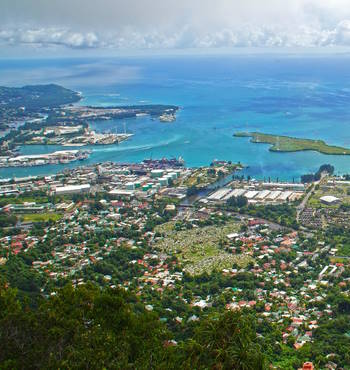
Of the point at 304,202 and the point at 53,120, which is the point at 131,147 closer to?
the point at 53,120

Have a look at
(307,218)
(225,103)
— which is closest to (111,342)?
(307,218)

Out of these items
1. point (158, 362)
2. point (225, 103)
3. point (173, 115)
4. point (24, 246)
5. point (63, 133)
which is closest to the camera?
point (158, 362)

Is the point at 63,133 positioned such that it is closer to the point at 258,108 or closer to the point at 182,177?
the point at 182,177

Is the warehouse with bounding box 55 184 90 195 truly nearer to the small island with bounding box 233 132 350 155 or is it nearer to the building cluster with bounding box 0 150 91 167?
the building cluster with bounding box 0 150 91 167

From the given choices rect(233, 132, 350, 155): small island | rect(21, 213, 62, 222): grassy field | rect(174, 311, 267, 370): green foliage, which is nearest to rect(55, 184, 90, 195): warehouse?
rect(21, 213, 62, 222): grassy field

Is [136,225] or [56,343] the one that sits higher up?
[56,343]

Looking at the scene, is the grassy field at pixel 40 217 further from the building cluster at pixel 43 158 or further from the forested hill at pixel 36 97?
the forested hill at pixel 36 97

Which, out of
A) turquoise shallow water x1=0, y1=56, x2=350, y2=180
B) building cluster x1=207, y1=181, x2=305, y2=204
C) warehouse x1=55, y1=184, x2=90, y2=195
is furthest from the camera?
turquoise shallow water x1=0, y1=56, x2=350, y2=180

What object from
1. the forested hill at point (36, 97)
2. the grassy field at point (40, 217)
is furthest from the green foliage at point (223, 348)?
→ the forested hill at point (36, 97)
